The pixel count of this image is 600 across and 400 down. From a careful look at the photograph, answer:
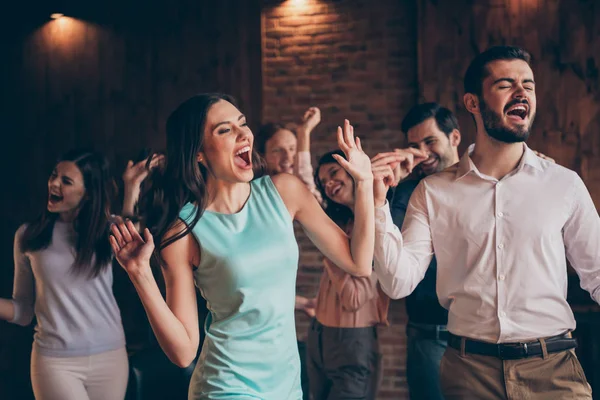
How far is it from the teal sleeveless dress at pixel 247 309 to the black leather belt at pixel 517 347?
57cm

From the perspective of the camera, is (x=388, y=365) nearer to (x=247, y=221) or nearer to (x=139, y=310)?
(x=139, y=310)

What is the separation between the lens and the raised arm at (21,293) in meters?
3.21

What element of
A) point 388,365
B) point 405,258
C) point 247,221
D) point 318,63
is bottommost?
point 388,365

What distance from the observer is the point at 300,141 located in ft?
11.7

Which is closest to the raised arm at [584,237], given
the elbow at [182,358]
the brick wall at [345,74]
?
the elbow at [182,358]

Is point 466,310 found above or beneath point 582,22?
beneath

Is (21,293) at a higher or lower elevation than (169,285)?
lower

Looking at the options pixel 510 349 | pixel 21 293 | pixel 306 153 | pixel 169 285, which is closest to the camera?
pixel 169 285

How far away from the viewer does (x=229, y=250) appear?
6.41 feet

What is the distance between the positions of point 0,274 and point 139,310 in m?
1.22

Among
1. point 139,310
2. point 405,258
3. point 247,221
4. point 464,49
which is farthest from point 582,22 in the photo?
point 139,310

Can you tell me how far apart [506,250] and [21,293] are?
2.25 metres

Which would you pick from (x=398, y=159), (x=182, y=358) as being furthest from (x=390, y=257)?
(x=182, y=358)

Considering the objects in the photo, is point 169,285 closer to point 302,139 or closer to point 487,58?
point 487,58
